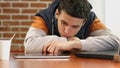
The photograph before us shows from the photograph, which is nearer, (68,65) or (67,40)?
(68,65)

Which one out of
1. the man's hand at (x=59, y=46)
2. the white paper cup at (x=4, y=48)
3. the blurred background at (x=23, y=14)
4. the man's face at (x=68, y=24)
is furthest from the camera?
the blurred background at (x=23, y=14)

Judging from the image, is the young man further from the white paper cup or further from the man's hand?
the white paper cup

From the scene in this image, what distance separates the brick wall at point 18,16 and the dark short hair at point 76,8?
1424 millimetres

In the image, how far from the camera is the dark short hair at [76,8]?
1.80 meters

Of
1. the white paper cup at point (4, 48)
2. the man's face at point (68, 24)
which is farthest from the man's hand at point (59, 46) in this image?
the white paper cup at point (4, 48)

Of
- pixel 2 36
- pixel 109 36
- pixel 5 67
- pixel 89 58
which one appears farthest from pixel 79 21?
pixel 2 36

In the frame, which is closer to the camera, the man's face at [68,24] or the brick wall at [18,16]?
the man's face at [68,24]

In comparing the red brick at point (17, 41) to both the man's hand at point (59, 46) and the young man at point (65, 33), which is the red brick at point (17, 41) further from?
the man's hand at point (59, 46)

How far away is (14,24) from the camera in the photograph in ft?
10.8

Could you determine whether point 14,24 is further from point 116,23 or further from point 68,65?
point 68,65

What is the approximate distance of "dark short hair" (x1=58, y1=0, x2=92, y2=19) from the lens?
1.80 metres

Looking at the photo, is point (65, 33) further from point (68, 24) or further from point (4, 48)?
point (4, 48)

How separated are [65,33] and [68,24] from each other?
0.06 metres

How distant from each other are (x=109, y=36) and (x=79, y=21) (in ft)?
0.76
